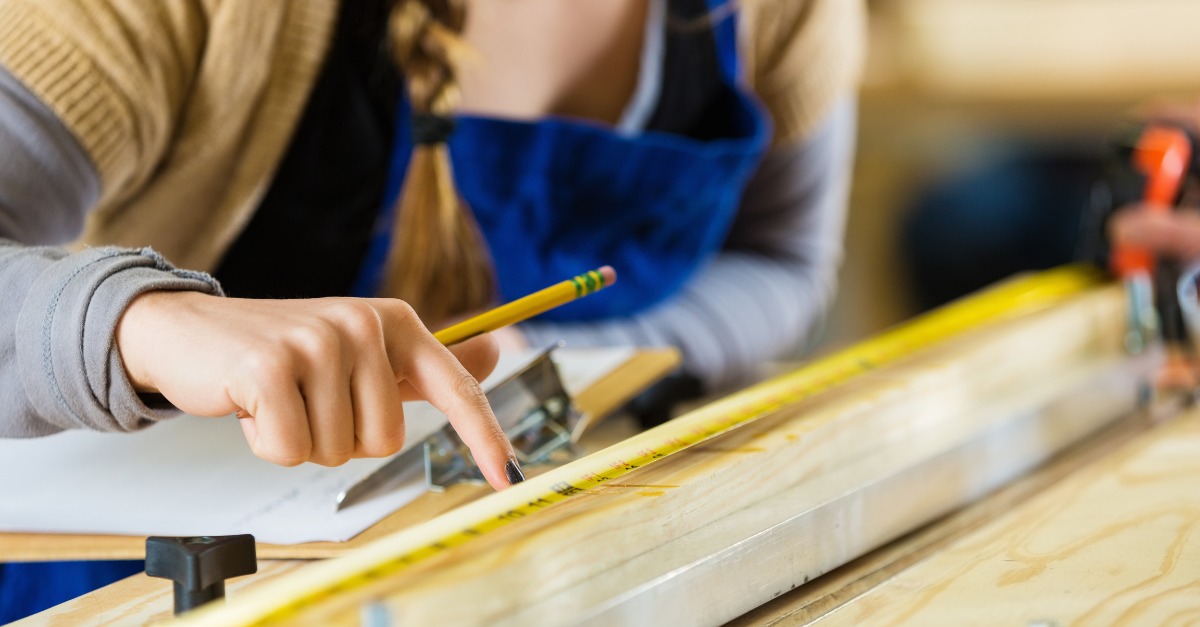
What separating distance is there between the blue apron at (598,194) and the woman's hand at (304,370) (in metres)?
0.27

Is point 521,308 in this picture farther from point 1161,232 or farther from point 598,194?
point 1161,232

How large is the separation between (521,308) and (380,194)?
0.92ft

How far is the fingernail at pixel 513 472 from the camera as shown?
0.89ft

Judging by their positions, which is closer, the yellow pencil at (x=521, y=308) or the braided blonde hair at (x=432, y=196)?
the yellow pencil at (x=521, y=308)

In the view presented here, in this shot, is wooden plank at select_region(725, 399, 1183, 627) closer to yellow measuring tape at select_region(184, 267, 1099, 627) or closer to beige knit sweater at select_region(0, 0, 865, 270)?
yellow measuring tape at select_region(184, 267, 1099, 627)

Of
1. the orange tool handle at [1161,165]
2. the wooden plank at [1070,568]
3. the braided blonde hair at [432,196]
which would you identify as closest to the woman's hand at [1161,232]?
the orange tool handle at [1161,165]

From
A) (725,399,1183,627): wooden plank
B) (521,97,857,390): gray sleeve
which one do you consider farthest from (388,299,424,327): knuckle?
(521,97,857,390): gray sleeve

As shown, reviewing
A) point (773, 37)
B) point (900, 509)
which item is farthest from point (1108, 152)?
point (900, 509)

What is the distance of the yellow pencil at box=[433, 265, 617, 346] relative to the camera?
0.29 meters

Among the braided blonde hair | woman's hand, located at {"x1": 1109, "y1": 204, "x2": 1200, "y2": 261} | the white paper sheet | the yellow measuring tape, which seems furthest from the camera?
woman's hand, located at {"x1": 1109, "y1": 204, "x2": 1200, "y2": 261}

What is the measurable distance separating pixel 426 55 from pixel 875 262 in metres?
0.96

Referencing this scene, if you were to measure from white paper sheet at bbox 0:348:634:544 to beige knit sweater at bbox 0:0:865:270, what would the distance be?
3.9 inches

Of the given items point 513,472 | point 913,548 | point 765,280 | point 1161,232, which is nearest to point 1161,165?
point 1161,232

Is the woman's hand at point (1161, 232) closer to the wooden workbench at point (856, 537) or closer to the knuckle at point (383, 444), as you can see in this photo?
the wooden workbench at point (856, 537)
